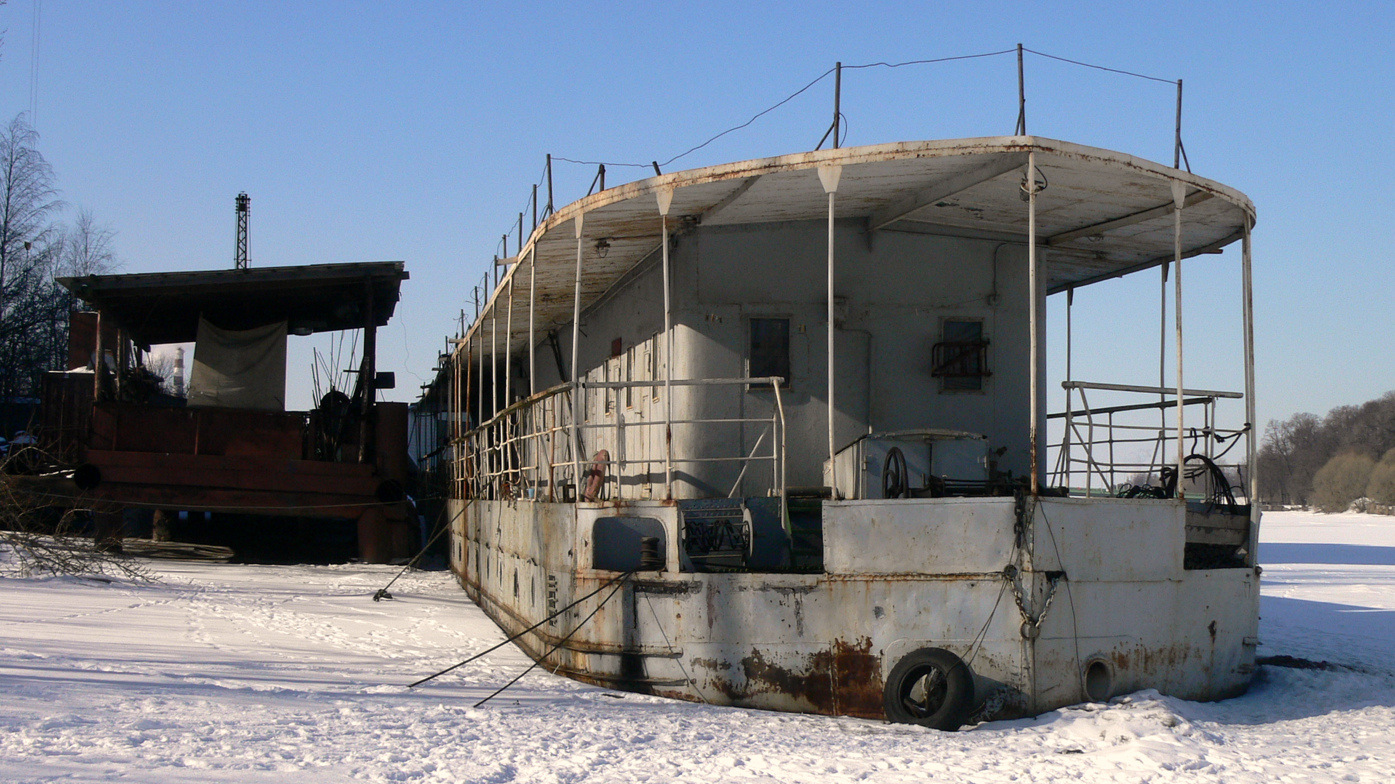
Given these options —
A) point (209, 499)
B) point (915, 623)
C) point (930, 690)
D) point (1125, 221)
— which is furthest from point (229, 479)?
point (1125, 221)

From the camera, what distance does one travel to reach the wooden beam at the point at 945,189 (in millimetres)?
9234

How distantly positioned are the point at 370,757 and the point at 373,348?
16.9 meters

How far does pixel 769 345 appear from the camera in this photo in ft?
37.5

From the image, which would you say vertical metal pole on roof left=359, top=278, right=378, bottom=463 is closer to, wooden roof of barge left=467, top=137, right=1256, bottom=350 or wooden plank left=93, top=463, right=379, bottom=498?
wooden plank left=93, top=463, right=379, bottom=498

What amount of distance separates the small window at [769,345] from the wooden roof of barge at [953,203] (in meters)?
1.10

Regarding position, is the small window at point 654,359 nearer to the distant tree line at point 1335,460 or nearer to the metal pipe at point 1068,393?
the metal pipe at point 1068,393

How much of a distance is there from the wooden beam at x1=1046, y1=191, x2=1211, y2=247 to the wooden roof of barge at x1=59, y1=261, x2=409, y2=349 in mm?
14356

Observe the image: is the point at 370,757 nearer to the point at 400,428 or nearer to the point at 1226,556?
the point at 1226,556

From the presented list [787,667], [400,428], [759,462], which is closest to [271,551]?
[400,428]

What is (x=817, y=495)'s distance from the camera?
10.8 metres

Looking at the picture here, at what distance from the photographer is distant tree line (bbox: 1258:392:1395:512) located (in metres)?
71.2

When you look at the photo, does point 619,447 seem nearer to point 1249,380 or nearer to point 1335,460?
point 1249,380

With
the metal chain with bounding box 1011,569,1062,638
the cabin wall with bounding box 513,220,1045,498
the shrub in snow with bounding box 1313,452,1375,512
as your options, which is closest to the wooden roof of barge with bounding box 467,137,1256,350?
the cabin wall with bounding box 513,220,1045,498

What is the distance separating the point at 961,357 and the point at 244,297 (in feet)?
55.0
